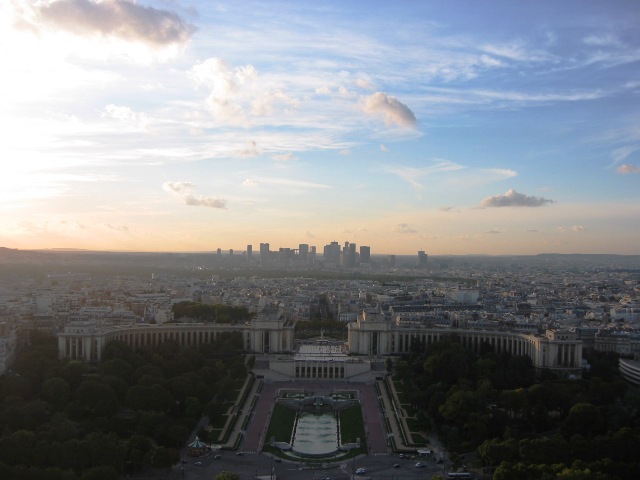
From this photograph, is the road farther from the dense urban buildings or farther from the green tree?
the dense urban buildings

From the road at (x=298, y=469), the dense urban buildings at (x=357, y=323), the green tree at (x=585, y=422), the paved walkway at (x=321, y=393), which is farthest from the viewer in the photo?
the dense urban buildings at (x=357, y=323)

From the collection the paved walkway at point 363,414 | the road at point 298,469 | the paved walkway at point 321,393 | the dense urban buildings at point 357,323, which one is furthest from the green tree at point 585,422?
the dense urban buildings at point 357,323

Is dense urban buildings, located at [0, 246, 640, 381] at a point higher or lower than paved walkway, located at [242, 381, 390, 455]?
higher

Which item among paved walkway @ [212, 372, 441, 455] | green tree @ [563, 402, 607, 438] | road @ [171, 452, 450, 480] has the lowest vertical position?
road @ [171, 452, 450, 480]

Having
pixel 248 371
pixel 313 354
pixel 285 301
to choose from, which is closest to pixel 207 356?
pixel 248 371

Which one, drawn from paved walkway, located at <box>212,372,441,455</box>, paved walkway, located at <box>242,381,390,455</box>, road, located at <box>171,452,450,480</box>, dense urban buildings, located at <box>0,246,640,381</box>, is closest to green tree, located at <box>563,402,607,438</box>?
paved walkway, located at <box>212,372,441,455</box>

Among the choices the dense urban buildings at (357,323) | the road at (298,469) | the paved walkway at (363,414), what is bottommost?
the road at (298,469)

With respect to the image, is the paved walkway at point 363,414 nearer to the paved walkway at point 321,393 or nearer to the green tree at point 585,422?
the paved walkway at point 321,393

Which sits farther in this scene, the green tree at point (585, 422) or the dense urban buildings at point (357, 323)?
the dense urban buildings at point (357, 323)

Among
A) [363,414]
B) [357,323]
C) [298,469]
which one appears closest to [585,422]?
[363,414]

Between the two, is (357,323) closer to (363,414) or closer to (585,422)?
(363,414)

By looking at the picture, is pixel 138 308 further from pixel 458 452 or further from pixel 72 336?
pixel 458 452
